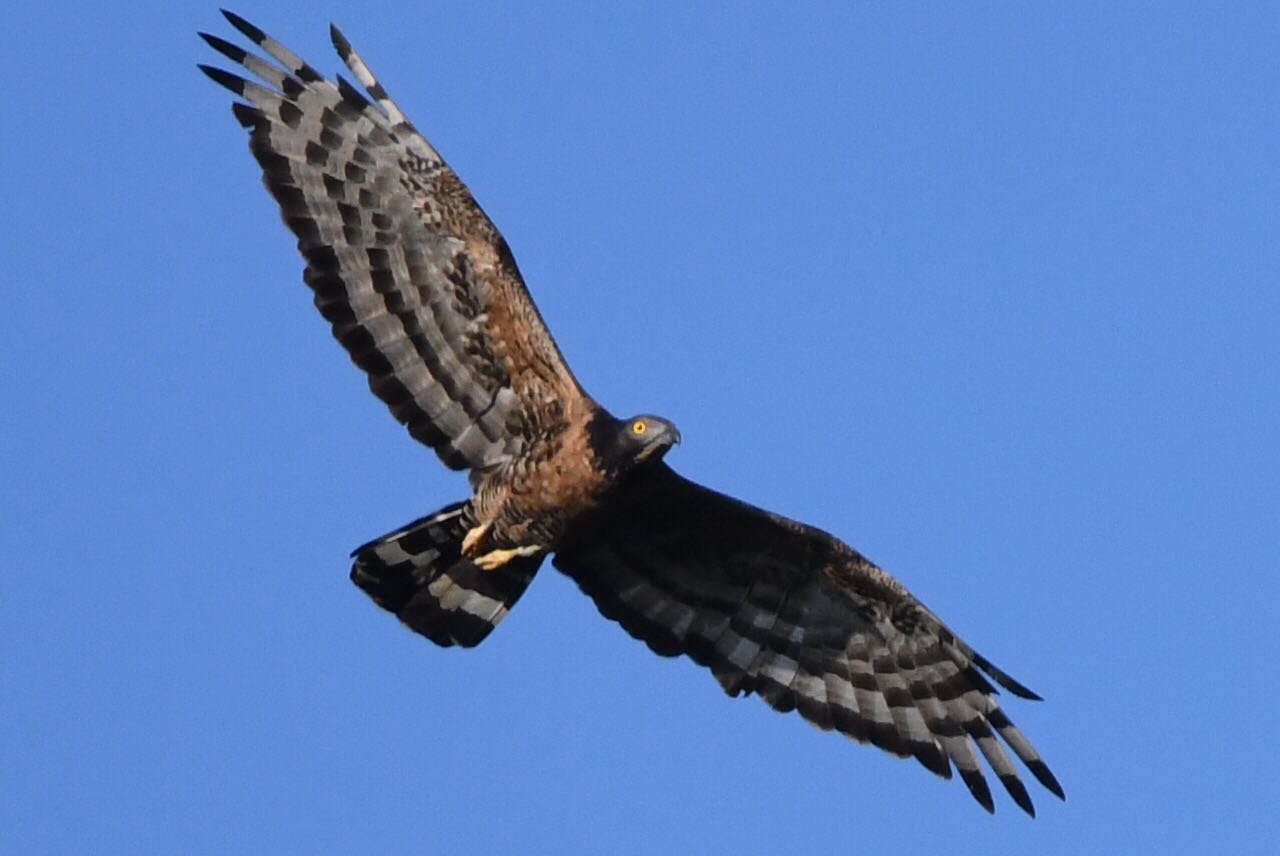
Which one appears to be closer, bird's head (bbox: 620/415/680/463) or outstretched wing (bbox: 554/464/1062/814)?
bird's head (bbox: 620/415/680/463)

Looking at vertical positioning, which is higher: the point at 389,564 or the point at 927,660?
the point at 927,660

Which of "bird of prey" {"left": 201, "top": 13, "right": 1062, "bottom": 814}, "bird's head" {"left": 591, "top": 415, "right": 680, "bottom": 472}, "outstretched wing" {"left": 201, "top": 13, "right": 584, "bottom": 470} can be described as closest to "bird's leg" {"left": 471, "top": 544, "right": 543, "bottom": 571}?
"bird of prey" {"left": 201, "top": 13, "right": 1062, "bottom": 814}

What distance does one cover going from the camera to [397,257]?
20.4 metres

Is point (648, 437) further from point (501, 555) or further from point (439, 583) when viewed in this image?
point (439, 583)

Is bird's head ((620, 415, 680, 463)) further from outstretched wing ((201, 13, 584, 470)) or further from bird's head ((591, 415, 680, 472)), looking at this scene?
outstretched wing ((201, 13, 584, 470))

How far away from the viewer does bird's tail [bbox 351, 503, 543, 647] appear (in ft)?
67.5

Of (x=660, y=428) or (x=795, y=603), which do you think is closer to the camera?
(x=660, y=428)

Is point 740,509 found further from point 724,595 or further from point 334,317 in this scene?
point 334,317

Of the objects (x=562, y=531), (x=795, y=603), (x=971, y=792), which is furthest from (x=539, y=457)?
(x=971, y=792)

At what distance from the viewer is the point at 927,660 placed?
2091cm

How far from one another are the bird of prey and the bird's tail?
0.01 metres

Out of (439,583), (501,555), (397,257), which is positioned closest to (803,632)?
(501,555)

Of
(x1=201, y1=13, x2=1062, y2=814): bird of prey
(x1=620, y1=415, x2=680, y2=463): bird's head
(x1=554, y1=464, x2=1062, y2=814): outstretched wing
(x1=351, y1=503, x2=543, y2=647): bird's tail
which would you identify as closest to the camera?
(x1=620, y1=415, x2=680, y2=463): bird's head

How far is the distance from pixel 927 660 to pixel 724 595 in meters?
1.27
